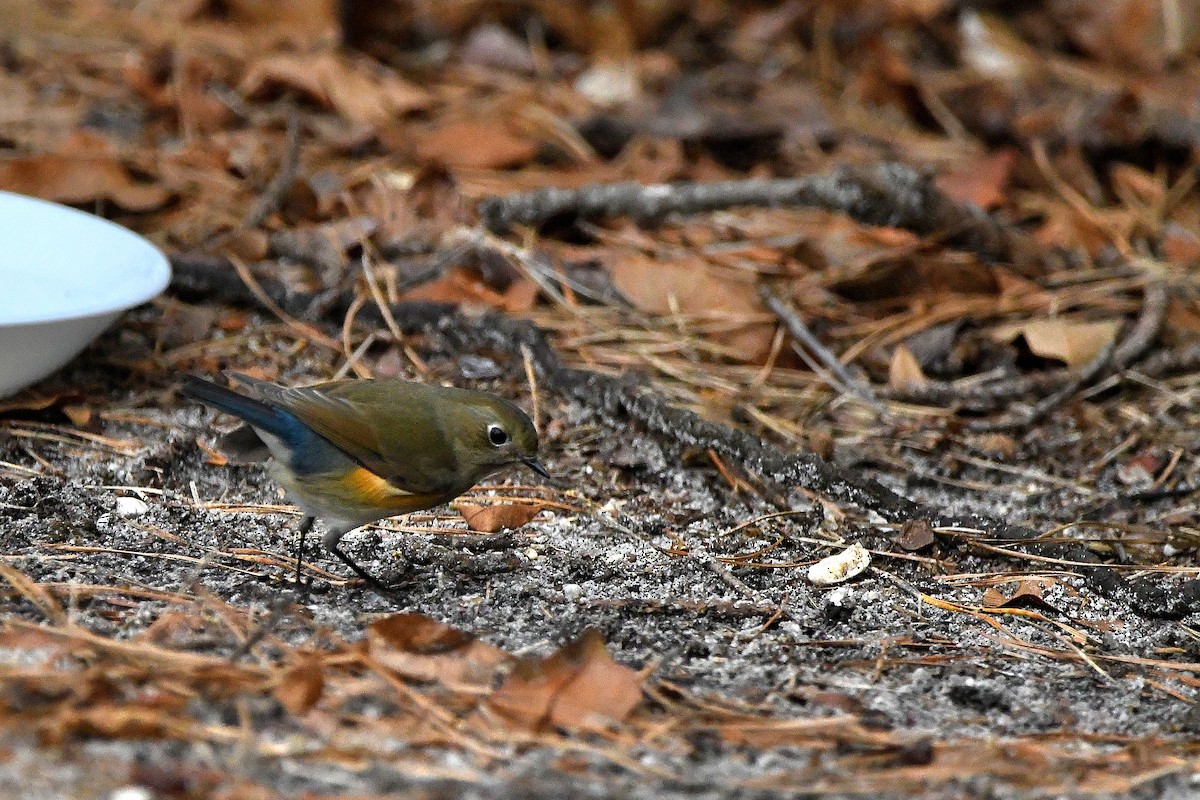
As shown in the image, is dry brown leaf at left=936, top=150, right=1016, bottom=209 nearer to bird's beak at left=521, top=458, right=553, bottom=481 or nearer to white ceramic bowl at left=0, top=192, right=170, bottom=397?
bird's beak at left=521, top=458, right=553, bottom=481

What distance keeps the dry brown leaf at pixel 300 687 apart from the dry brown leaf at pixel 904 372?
8.75 feet

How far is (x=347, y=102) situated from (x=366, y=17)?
3.33ft

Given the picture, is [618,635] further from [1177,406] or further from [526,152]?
[526,152]

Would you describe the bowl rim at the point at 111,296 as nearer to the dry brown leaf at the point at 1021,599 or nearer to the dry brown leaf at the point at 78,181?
the dry brown leaf at the point at 78,181

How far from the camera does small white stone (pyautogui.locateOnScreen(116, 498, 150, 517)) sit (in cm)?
360

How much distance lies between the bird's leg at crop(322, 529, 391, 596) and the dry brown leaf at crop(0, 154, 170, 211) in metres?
2.08

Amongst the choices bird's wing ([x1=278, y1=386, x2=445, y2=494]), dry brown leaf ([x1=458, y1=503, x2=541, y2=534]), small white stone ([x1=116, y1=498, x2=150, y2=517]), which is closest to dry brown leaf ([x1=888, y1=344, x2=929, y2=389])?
dry brown leaf ([x1=458, y1=503, x2=541, y2=534])

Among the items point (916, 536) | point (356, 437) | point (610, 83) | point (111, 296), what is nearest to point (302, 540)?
point (356, 437)

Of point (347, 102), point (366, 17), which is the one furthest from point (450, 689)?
point (366, 17)

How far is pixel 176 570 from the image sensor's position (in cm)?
329

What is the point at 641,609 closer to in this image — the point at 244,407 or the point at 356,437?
the point at 356,437

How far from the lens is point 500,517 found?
3.82 meters

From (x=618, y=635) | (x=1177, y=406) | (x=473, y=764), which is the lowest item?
(x=1177, y=406)

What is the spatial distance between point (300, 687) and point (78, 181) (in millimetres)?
3144
